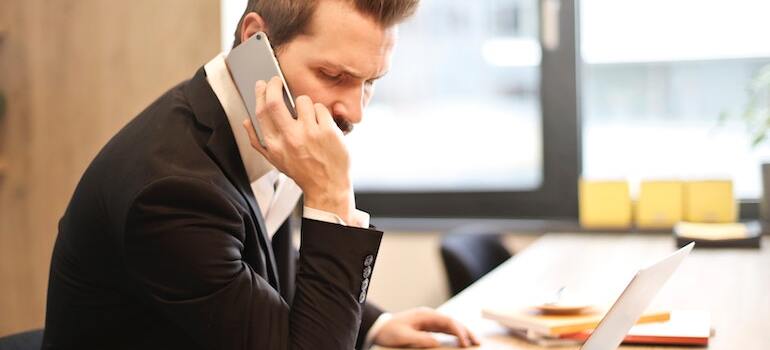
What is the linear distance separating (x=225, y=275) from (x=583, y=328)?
0.56m

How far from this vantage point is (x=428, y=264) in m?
3.58

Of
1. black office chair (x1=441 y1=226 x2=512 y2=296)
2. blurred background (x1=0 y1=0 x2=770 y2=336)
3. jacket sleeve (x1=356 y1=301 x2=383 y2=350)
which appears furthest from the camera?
blurred background (x1=0 y1=0 x2=770 y2=336)

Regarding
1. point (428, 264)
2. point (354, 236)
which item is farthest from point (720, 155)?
point (354, 236)

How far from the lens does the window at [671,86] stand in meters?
3.45

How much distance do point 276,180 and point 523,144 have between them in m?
2.01

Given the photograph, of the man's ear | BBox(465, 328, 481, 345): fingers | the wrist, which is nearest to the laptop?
BBox(465, 328, 481, 345): fingers

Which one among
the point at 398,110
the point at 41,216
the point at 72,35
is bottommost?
the point at 41,216

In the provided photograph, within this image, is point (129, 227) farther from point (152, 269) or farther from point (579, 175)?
point (579, 175)

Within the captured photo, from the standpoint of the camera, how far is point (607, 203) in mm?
3332

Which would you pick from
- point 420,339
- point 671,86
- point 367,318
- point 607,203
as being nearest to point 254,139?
point 420,339

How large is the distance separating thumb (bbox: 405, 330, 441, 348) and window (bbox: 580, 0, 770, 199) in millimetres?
2105

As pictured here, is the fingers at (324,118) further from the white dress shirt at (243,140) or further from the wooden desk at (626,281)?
the wooden desk at (626,281)

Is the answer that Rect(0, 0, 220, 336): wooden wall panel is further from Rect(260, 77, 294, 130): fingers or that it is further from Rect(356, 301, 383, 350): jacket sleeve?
Rect(260, 77, 294, 130): fingers

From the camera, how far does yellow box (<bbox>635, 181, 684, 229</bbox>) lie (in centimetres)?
327
